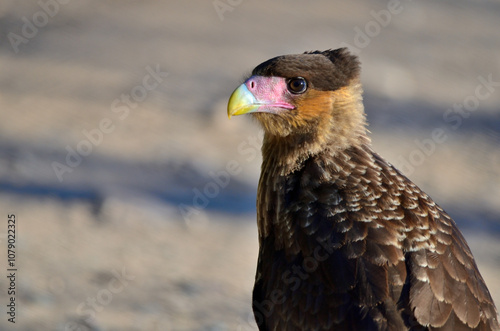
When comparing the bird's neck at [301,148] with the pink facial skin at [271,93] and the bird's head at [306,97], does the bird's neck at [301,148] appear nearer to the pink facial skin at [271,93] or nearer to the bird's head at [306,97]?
the bird's head at [306,97]

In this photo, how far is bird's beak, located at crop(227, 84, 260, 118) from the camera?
10.6 feet

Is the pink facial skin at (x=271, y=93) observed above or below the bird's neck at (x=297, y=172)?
above

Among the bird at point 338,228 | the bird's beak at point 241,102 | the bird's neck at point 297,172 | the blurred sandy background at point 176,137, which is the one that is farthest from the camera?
the blurred sandy background at point 176,137

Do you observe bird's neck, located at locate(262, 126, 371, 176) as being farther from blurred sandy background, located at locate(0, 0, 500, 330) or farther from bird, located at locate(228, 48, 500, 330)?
blurred sandy background, located at locate(0, 0, 500, 330)

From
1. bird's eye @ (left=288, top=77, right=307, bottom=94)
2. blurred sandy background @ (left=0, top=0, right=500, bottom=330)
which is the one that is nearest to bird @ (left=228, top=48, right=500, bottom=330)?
bird's eye @ (left=288, top=77, right=307, bottom=94)

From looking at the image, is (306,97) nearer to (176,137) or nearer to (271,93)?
(271,93)

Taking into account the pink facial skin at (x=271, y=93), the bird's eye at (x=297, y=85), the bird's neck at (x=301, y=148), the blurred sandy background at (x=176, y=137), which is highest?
the bird's eye at (x=297, y=85)

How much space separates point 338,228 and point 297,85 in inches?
28.6

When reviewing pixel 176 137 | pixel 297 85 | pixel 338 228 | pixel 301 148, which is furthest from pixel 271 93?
pixel 176 137

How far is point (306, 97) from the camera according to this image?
10.5ft

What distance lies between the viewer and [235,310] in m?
4.52

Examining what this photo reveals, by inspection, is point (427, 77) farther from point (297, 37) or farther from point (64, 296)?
point (64, 296)

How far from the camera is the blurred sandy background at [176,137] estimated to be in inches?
184

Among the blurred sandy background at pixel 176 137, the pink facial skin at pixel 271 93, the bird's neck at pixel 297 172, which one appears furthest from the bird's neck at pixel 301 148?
the blurred sandy background at pixel 176 137
